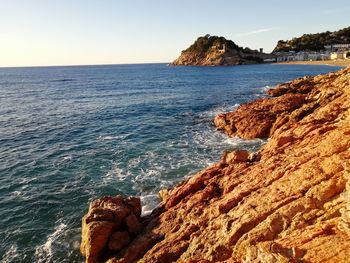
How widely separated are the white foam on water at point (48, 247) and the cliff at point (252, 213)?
2947 millimetres

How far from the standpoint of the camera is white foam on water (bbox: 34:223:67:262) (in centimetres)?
1753

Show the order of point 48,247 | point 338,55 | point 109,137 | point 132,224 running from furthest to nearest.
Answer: point 338,55
point 109,137
point 48,247
point 132,224

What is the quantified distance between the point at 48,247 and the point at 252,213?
1241cm

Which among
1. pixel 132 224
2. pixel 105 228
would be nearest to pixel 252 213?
pixel 132 224

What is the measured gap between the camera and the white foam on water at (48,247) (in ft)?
57.5

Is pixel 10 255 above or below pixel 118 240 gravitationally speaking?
below

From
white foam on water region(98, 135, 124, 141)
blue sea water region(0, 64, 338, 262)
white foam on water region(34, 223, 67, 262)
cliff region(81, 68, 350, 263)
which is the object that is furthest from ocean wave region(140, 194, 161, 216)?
white foam on water region(98, 135, 124, 141)

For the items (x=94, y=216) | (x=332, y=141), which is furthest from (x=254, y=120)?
(x=94, y=216)

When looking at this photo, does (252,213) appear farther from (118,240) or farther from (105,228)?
(105,228)

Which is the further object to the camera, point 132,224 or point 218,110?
point 218,110

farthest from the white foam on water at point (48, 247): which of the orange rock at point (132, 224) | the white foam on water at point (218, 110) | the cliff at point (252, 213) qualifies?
the white foam on water at point (218, 110)

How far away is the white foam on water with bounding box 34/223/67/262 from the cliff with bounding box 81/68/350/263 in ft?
9.67

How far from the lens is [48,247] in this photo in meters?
18.3

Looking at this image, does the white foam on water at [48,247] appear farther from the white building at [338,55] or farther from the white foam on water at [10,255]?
the white building at [338,55]
